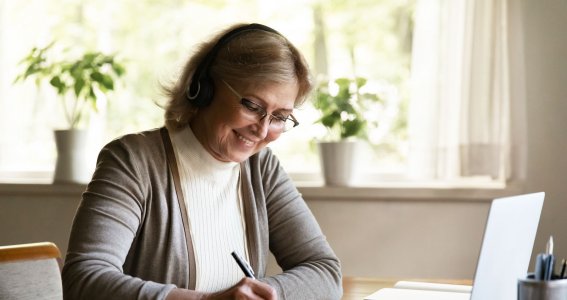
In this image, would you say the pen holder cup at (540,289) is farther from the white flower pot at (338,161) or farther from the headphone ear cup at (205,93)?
the white flower pot at (338,161)

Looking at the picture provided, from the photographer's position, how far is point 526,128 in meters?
2.82

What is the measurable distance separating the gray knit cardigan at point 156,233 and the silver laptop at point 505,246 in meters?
0.47

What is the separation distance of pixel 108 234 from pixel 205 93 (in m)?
0.39

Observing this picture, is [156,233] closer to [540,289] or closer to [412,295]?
[412,295]

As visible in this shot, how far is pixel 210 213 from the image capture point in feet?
6.00

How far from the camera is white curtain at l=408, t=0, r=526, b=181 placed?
2.81 meters

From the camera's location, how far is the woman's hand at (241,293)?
144 cm

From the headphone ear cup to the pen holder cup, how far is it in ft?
2.71

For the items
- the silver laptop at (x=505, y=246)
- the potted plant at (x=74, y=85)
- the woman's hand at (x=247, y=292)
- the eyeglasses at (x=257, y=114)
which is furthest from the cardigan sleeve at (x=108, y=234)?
the potted plant at (x=74, y=85)

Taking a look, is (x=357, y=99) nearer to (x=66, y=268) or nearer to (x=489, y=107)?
(x=489, y=107)

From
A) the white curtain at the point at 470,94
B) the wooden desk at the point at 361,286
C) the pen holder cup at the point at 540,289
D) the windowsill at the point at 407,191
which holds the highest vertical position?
the white curtain at the point at 470,94

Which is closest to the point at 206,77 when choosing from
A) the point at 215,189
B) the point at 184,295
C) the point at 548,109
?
the point at 215,189

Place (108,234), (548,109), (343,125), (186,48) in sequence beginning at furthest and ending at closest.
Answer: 1. (186,48)
2. (343,125)
3. (548,109)
4. (108,234)

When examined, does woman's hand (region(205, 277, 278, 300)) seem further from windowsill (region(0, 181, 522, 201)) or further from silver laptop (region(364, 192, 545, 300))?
windowsill (region(0, 181, 522, 201))
